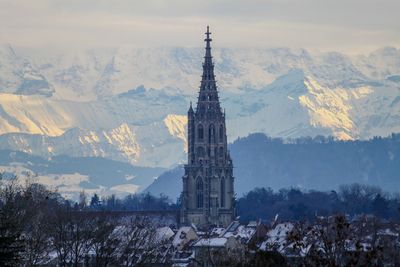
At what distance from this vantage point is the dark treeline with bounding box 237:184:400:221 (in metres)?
147

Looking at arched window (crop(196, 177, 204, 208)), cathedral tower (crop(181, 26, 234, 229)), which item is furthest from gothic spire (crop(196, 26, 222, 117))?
arched window (crop(196, 177, 204, 208))

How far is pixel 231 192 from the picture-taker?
425 feet

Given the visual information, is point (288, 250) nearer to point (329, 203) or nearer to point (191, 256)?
point (191, 256)

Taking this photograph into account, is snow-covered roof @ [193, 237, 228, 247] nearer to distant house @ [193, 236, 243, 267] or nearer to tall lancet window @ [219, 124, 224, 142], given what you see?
distant house @ [193, 236, 243, 267]

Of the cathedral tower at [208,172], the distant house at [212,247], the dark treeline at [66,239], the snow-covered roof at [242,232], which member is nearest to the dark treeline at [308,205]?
the cathedral tower at [208,172]

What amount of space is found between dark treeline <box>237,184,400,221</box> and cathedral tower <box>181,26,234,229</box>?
37.6 ft

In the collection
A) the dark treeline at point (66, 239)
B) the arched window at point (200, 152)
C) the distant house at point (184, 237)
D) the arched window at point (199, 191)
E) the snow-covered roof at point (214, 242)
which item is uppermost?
the arched window at point (200, 152)

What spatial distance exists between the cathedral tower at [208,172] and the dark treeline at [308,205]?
37.6 ft

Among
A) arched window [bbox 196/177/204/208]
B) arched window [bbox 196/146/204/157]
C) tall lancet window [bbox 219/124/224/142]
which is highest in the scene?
tall lancet window [bbox 219/124/224/142]

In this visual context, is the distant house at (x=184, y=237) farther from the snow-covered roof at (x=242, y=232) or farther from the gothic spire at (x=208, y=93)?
the gothic spire at (x=208, y=93)

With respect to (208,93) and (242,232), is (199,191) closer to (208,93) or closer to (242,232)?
(208,93)

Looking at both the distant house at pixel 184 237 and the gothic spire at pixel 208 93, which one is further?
the gothic spire at pixel 208 93

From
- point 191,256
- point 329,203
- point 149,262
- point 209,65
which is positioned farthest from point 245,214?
point 149,262

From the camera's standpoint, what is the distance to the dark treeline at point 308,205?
14712cm
